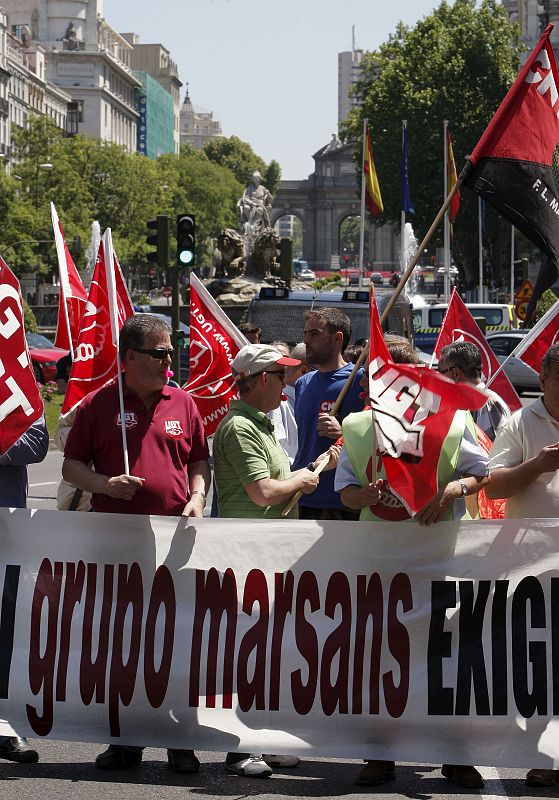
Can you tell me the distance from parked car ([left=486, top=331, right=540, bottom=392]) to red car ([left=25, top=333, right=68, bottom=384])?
384 inches

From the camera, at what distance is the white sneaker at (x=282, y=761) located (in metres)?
6.37

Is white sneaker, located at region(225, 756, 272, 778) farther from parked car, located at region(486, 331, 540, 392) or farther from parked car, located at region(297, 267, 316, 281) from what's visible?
parked car, located at region(297, 267, 316, 281)

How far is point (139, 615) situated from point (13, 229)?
62427mm

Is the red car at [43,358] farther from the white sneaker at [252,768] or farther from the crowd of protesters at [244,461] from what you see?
the white sneaker at [252,768]

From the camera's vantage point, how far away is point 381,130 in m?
70.9

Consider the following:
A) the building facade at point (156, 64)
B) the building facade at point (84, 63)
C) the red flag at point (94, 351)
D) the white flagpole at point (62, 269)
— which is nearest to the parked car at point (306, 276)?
the building facade at point (84, 63)

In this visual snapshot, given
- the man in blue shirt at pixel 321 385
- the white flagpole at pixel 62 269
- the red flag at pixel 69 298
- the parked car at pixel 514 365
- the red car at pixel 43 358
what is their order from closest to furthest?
the man in blue shirt at pixel 321 385 → the white flagpole at pixel 62 269 → the red flag at pixel 69 298 → the red car at pixel 43 358 → the parked car at pixel 514 365

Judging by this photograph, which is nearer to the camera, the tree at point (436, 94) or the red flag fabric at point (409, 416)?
the red flag fabric at point (409, 416)

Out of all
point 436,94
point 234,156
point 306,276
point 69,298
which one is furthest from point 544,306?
point 234,156

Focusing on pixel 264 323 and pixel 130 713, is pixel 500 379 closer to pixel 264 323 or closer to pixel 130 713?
pixel 130 713

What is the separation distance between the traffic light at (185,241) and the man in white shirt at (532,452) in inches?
529

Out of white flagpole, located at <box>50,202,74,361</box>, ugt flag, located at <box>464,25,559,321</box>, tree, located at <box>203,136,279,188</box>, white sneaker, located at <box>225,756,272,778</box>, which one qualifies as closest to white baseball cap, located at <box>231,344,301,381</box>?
ugt flag, located at <box>464,25,559,321</box>

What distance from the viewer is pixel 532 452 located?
6.39 m

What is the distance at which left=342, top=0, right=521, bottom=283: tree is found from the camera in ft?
226
